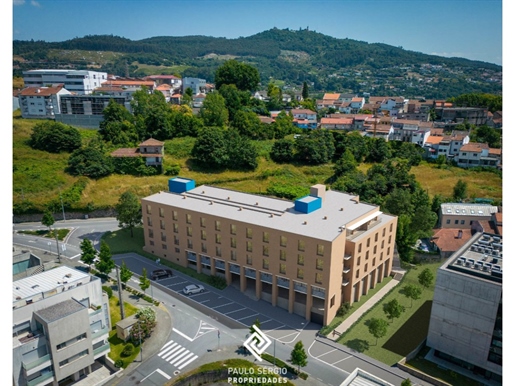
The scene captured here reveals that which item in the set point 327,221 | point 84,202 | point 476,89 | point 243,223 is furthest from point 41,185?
point 476,89

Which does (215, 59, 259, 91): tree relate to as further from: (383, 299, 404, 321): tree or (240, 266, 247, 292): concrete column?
(383, 299, 404, 321): tree

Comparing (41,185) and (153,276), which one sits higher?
(41,185)

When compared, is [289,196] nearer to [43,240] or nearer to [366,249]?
[366,249]

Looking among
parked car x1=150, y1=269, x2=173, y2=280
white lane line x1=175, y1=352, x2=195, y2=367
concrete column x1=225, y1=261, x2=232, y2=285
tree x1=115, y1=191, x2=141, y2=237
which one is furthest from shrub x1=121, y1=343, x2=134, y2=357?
tree x1=115, y1=191, x2=141, y2=237

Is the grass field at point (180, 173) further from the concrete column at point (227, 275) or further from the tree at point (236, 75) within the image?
the tree at point (236, 75)

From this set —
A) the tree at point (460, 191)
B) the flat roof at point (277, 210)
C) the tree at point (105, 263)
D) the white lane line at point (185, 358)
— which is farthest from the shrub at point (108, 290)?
the tree at point (460, 191)
